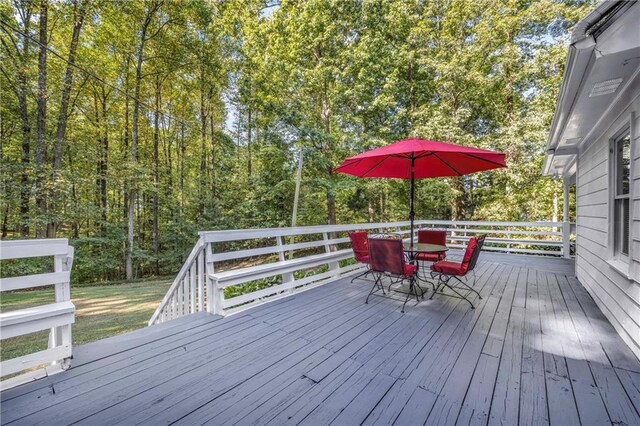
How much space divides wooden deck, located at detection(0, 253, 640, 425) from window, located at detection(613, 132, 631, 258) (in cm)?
86

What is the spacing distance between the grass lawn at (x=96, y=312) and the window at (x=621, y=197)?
7.52 meters

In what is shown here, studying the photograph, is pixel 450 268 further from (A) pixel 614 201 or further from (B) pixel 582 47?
(B) pixel 582 47

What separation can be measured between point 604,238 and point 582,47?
2582mm

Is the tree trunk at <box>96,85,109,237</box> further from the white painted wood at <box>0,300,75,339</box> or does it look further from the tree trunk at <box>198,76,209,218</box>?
the white painted wood at <box>0,300,75,339</box>

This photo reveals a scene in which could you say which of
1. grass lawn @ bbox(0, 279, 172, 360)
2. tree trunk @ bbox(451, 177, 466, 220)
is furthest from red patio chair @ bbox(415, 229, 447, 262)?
tree trunk @ bbox(451, 177, 466, 220)

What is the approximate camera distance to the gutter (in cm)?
158

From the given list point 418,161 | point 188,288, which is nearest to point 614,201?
point 418,161

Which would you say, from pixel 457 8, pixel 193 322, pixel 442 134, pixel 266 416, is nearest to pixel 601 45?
pixel 266 416

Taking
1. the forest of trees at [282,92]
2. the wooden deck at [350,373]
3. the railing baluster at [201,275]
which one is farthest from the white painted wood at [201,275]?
the forest of trees at [282,92]

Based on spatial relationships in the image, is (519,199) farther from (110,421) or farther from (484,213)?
(110,421)

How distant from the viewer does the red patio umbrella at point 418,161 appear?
326 cm

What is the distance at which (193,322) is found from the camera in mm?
2768

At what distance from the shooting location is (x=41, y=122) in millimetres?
8562

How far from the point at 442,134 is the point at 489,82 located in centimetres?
247
